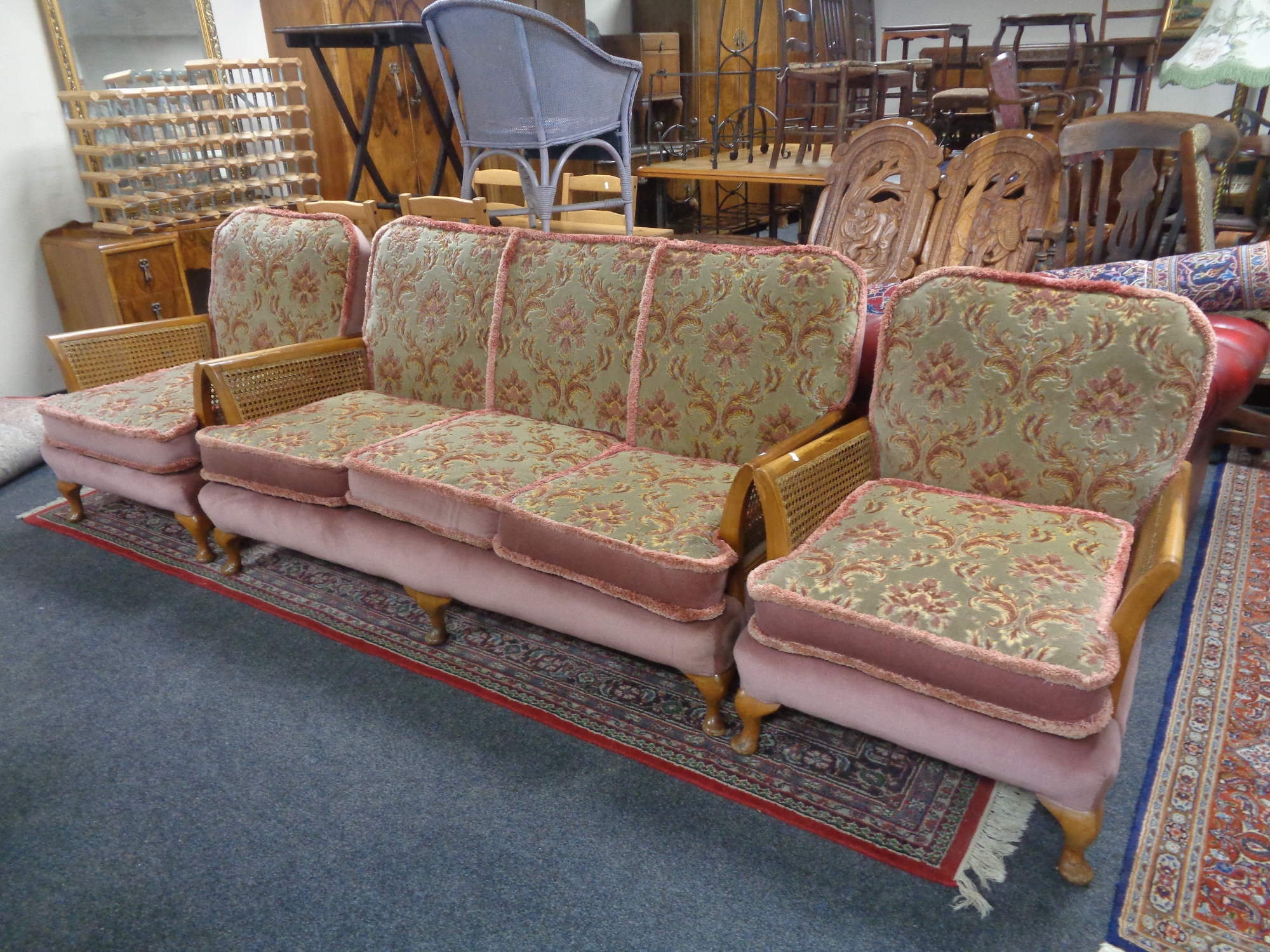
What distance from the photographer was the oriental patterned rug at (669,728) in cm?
156

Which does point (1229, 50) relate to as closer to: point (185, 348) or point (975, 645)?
point (975, 645)

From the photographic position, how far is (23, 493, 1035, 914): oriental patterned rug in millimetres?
1562

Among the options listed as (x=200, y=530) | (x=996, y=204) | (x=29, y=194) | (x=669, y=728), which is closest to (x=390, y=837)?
(x=669, y=728)

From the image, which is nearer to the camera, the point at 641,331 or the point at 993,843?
the point at 993,843

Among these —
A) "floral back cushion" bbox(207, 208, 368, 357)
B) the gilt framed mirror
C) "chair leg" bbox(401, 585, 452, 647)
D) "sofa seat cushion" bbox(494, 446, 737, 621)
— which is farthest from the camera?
the gilt framed mirror

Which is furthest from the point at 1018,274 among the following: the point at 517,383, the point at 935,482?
the point at 517,383

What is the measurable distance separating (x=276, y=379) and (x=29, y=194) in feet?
6.92

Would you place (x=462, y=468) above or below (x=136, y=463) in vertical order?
above

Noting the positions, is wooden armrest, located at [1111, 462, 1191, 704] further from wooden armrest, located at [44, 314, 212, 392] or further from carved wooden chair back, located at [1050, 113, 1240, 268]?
wooden armrest, located at [44, 314, 212, 392]

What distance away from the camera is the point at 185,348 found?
3.04 meters

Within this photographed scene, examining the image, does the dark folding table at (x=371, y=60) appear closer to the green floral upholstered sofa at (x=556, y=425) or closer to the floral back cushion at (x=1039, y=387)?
the green floral upholstered sofa at (x=556, y=425)

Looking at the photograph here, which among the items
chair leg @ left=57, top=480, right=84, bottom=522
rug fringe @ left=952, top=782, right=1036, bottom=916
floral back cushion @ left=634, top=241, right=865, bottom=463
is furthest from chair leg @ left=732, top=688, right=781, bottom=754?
chair leg @ left=57, top=480, right=84, bottom=522

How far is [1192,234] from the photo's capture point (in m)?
2.72

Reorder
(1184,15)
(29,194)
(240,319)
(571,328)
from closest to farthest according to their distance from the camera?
(571,328)
(240,319)
(29,194)
(1184,15)
